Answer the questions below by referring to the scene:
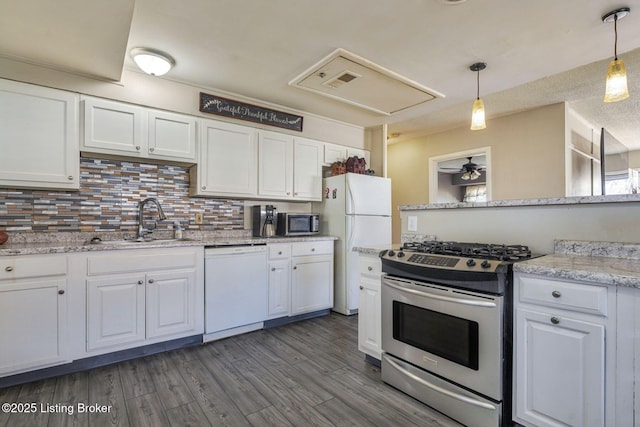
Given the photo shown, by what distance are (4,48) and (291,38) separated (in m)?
2.03

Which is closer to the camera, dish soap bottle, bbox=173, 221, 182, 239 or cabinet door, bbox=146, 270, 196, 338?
cabinet door, bbox=146, 270, 196, 338

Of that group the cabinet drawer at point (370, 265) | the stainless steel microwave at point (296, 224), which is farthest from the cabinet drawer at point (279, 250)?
the cabinet drawer at point (370, 265)

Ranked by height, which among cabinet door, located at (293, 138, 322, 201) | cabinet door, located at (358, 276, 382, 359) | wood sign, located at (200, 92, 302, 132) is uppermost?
wood sign, located at (200, 92, 302, 132)

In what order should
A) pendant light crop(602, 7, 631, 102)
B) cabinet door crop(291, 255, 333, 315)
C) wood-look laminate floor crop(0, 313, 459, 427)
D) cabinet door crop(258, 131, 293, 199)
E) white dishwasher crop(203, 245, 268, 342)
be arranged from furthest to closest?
cabinet door crop(258, 131, 293, 199) → cabinet door crop(291, 255, 333, 315) → white dishwasher crop(203, 245, 268, 342) → pendant light crop(602, 7, 631, 102) → wood-look laminate floor crop(0, 313, 459, 427)

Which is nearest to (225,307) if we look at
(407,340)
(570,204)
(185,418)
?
(185,418)

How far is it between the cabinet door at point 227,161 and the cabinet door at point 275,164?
83 millimetres

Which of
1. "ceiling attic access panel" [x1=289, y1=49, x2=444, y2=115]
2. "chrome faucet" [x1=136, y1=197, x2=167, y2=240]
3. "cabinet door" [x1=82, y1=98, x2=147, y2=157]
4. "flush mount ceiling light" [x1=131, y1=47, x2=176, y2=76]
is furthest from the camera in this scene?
"chrome faucet" [x1=136, y1=197, x2=167, y2=240]

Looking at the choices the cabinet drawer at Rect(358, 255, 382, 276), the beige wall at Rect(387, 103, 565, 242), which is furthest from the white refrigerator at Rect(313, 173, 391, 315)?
the beige wall at Rect(387, 103, 565, 242)

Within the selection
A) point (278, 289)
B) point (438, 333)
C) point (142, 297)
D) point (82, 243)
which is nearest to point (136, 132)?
point (82, 243)

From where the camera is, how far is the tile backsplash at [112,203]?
2.49m

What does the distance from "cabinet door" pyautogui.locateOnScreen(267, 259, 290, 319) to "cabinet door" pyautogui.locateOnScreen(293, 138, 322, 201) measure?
3.00 feet

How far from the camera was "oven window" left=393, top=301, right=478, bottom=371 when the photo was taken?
5.41ft

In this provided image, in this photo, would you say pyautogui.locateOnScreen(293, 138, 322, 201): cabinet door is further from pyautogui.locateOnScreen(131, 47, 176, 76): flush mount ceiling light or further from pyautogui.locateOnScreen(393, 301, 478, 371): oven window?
pyautogui.locateOnScreen(393, 301, 478, 371): oven window

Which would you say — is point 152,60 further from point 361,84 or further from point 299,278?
point 299,278
